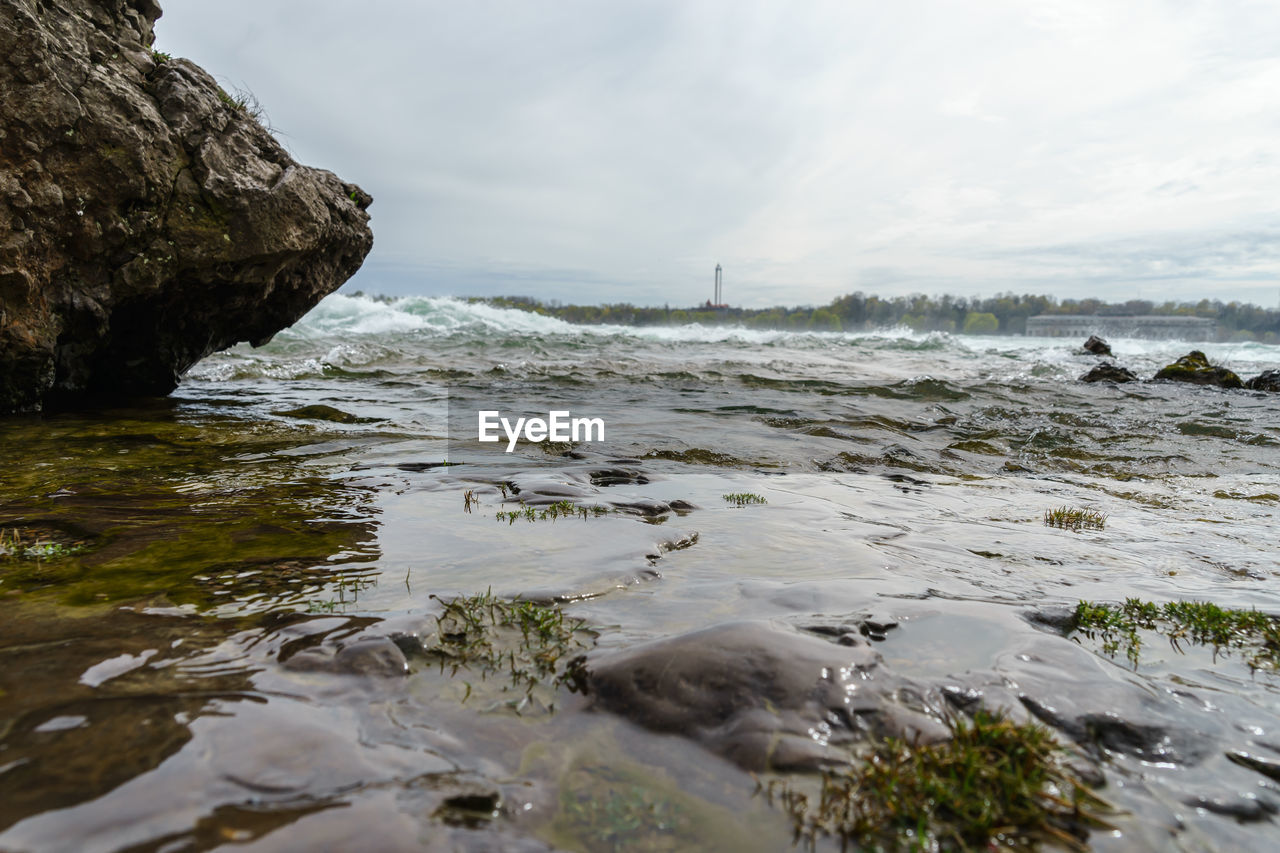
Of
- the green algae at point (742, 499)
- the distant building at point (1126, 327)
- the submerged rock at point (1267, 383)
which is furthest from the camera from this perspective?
the distant building at point (1126, 327)

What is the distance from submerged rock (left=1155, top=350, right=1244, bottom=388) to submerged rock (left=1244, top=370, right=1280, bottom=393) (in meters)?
0.31

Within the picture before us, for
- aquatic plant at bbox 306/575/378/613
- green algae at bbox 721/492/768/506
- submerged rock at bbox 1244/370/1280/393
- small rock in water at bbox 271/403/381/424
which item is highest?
submerged rock at bbox 1244/370/1280/393

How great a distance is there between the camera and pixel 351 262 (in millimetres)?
12297

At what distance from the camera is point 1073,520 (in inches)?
233

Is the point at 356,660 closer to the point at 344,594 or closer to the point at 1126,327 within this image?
the point at 344,594

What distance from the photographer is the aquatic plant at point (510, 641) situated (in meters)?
2.75

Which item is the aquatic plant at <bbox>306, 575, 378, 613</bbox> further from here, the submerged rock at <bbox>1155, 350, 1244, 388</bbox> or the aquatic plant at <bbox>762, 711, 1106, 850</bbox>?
the submerged rock at <bbox>1155, 350, 1244, 388</bbox>

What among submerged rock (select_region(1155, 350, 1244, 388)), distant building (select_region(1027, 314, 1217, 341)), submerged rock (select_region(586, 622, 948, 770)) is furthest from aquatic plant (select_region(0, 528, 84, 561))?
distant building (select_region(1027, 314, 1217, 341))

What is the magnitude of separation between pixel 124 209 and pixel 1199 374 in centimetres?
2749

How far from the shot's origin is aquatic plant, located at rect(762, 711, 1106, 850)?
1.88 m

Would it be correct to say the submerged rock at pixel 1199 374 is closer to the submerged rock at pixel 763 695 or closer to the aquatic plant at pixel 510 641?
the submerged rock at pixel 763 695

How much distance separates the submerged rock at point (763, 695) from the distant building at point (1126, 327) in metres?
115

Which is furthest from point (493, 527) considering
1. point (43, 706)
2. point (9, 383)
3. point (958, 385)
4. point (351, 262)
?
point (958, 385)

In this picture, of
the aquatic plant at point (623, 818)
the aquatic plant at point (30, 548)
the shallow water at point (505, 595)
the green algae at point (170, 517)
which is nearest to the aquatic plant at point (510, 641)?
the shallow water at point (505, 595)
